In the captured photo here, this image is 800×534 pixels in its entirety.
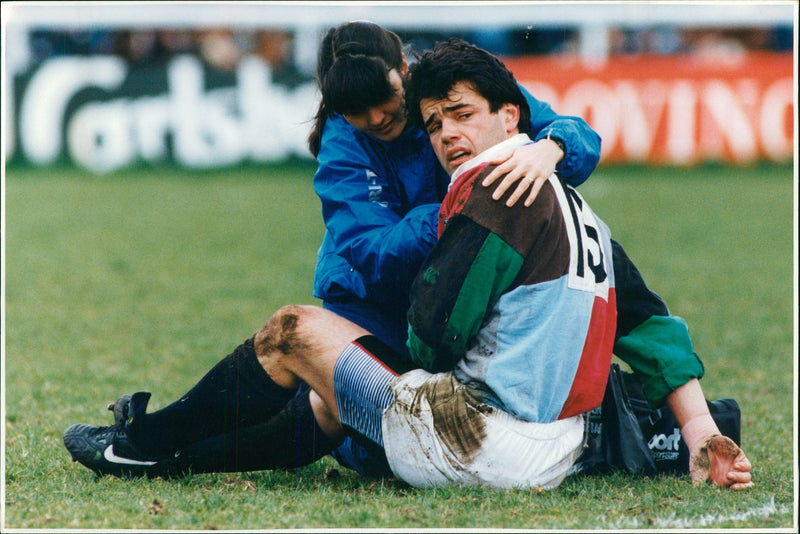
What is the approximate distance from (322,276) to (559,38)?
49.6 feet

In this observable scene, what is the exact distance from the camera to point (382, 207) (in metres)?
3.72

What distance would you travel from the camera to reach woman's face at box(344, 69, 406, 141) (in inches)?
146

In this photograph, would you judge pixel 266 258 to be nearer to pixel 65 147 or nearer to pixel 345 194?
pixel 345 194

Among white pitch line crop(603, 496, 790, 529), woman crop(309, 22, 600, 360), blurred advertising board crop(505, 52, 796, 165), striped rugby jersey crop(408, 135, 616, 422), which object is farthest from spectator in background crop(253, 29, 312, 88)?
white pitch line crop(603, 496, 790, 529)

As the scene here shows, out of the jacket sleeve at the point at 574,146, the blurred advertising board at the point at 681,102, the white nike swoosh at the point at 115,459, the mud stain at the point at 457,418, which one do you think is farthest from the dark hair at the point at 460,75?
the blurred advertising board at the point at 681,102

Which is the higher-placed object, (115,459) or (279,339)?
(279,339)

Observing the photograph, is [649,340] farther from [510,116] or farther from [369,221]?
[369,221]

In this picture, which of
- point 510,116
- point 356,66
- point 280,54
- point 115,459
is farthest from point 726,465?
point 280,54

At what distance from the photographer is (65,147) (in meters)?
16.9

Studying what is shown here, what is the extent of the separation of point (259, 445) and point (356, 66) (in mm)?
1318

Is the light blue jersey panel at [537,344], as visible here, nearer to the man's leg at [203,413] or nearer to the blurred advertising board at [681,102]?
the man's leg at [203,413]

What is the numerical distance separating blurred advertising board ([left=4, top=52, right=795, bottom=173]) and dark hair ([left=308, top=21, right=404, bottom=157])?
41.7 feet

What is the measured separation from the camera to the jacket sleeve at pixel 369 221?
3420 mm

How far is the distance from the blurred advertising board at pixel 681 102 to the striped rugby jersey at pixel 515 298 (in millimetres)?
14249
